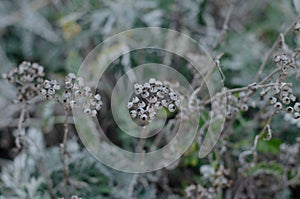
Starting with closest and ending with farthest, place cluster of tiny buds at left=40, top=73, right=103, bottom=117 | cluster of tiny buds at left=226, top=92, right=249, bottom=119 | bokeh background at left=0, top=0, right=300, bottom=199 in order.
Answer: cluster of tiny buds at left=40, top=73, right=103, bottom=117, cluster of tiny buds at left=226, top=92, right=249, bottom=119, bokeh background at left=0, top=0, right=300, bottom=199

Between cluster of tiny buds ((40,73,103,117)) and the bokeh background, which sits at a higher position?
the bokeh background

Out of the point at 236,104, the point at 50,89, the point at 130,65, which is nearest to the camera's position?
the point at 50,89

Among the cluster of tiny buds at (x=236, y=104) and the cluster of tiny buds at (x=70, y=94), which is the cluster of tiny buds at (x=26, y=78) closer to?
the cluster of tiny buds at (x=70, y=94)

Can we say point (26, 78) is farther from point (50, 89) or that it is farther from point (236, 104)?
point (236, 104)

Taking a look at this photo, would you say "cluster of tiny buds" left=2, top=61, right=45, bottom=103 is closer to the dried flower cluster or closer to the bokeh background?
the dried flower cluster

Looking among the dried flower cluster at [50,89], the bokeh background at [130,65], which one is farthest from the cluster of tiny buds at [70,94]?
the bokeh background at [130,65]

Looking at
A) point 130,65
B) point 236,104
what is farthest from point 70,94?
point 130,65

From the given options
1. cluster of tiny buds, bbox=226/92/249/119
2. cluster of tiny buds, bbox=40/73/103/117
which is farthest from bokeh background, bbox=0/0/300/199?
A: cluster of tiny buds, bbox=40/73/103/117

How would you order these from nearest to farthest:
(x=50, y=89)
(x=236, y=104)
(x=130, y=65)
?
(x=50, y=89) → (x=236, y=104) → (x=130, y=65)

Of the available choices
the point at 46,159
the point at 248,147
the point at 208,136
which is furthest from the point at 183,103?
the point at 46,159

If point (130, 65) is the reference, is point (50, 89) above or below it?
below

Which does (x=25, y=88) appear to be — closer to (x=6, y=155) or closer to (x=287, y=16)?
(x=6, y=155)
